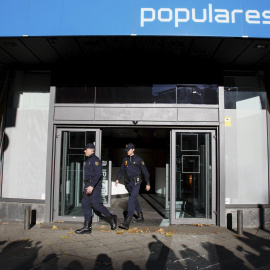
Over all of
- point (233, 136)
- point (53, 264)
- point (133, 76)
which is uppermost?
point (133, 76)

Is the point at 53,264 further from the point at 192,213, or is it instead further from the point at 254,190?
the point at 254,190

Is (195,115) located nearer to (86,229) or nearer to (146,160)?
(86,229)

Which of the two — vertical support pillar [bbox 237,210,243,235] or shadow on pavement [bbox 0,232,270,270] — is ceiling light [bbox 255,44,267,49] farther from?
shadow on pavement [bbox 0,232,270,270]

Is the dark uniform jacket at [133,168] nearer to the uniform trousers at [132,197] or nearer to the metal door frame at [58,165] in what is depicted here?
the uniform trousers at [132,197]

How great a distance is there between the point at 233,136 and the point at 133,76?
2721 mm

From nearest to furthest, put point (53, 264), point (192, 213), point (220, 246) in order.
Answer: point (53, 264) < point (220, 246) < point (192, 213)

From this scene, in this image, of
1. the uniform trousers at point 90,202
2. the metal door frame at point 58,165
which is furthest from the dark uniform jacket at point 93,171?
the metal door frame at point 58,165

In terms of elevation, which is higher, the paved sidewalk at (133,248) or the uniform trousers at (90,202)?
the uniform trousers at (90,202)

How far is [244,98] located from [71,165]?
4.40 m

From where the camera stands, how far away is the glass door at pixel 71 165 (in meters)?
6.57

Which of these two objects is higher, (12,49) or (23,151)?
(12,49)

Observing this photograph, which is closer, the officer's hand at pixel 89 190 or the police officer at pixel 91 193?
the officer's hand at pixel 89 190

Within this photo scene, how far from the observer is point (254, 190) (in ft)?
21.4

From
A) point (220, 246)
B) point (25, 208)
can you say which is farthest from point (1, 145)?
point (220, 246)
